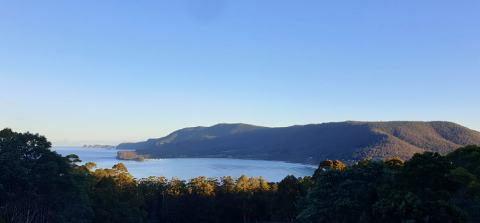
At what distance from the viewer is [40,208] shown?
2020cm

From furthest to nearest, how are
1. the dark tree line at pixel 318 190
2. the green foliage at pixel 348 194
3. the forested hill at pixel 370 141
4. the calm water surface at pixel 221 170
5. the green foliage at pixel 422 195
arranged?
1. the forested hill at pixel 370 141
2. the calm water surface at pixel 221 170
3. the green foliage at pixel 348 194
4. the dark tree line at pixel 318 190
5. the green foliage at pixel 422 195

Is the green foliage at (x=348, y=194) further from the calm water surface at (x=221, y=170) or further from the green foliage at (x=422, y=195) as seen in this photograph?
the calm water surface at (x=221, y=170)

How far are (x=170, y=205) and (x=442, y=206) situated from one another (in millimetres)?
28885

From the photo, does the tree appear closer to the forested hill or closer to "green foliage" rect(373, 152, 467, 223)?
"green foliage" rect(373, 152, 467, 223)

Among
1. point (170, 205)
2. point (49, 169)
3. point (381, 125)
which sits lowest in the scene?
point (170, 205)

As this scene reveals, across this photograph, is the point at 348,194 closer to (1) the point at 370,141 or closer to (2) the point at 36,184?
(2) the point at 36,184

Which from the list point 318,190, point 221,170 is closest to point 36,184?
point 318,190

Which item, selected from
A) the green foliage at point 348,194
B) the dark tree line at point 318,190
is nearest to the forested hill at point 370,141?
the dark tree line at point 318,190

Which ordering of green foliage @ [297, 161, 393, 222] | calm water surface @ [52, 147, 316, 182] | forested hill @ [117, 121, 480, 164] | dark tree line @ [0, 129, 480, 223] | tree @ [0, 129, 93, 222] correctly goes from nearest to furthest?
dark tree line @ [0, 129, 480, 223] < tree @ [0, 129, 93, 222] < green foliage @ [297, 161, 393, 222] < calm water surface @ [52, 147, 316, 182] < forested hill @ [117, 121, 480, 164]

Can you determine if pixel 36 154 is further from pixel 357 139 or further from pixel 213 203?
pixel 357 139

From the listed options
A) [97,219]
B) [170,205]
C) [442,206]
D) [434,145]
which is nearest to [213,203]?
[170,205]

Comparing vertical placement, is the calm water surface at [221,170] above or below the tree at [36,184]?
below

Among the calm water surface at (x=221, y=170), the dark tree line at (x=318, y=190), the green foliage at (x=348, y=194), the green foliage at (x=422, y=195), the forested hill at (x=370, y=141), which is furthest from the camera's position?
the forested hill at (x=370, y=141)

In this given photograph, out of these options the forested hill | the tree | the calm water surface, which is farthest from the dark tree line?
the forested hill
